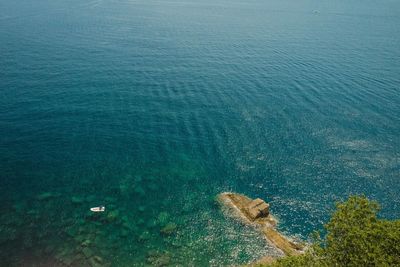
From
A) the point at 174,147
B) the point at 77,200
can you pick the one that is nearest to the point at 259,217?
the point at 174,147

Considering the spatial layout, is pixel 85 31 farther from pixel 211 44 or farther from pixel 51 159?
pixel 51 159

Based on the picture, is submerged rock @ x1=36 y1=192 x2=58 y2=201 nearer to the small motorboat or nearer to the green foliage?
the small motorboat

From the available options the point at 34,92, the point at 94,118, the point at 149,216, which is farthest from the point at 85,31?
the point at 149,216

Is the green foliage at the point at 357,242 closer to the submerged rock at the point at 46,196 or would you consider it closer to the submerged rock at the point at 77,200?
the submerged rock at the point at 77,200

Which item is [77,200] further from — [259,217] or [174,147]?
[259,217]

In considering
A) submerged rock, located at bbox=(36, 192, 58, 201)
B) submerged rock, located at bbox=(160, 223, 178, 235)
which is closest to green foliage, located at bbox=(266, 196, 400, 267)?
submerged rock, located at bbox=(160, 223, 178, 235)

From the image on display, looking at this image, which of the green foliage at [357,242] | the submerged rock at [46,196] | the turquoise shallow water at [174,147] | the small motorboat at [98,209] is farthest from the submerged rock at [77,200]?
the green foliage at [357,242]

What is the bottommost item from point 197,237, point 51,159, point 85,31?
point 197,237
